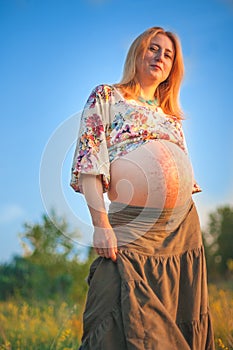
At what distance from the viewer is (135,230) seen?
2.61m

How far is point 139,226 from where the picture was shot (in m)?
2.63

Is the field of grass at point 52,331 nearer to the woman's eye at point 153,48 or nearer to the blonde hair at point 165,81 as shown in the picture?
the blonde hair at point 165,81

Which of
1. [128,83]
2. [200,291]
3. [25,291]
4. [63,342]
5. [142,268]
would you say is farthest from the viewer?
[25,291]

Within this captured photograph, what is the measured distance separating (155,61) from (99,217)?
3.30 ft

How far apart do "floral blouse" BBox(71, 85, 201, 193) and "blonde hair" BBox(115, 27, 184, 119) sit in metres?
0.12

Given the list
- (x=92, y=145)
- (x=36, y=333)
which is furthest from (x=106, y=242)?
(x=36, y=333)

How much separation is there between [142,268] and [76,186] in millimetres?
552

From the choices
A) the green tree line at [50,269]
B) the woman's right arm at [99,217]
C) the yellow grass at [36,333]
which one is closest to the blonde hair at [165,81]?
the woman's right arm at [99,217]

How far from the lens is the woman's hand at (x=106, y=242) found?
2.51 metres

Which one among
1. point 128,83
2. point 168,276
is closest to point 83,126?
point 128,83

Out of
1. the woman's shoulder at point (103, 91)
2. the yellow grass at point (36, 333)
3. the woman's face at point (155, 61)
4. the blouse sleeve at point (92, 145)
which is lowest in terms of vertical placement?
the yellow grass at point (36, 333)

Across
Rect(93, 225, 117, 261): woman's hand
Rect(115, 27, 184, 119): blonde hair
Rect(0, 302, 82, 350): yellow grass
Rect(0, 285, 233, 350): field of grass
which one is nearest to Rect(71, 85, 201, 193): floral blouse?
Rect(115, 27, 184, 119): blonde hair

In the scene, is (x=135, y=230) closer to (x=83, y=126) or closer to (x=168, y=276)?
(x=168, y=276)

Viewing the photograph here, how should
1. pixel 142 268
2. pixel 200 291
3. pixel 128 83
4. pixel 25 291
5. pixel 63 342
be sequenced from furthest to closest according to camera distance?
1. pixel 25 291
2. pixel 63 342
3. pixel 128 83
4. pixel 200 291
5. pixel 142 268
